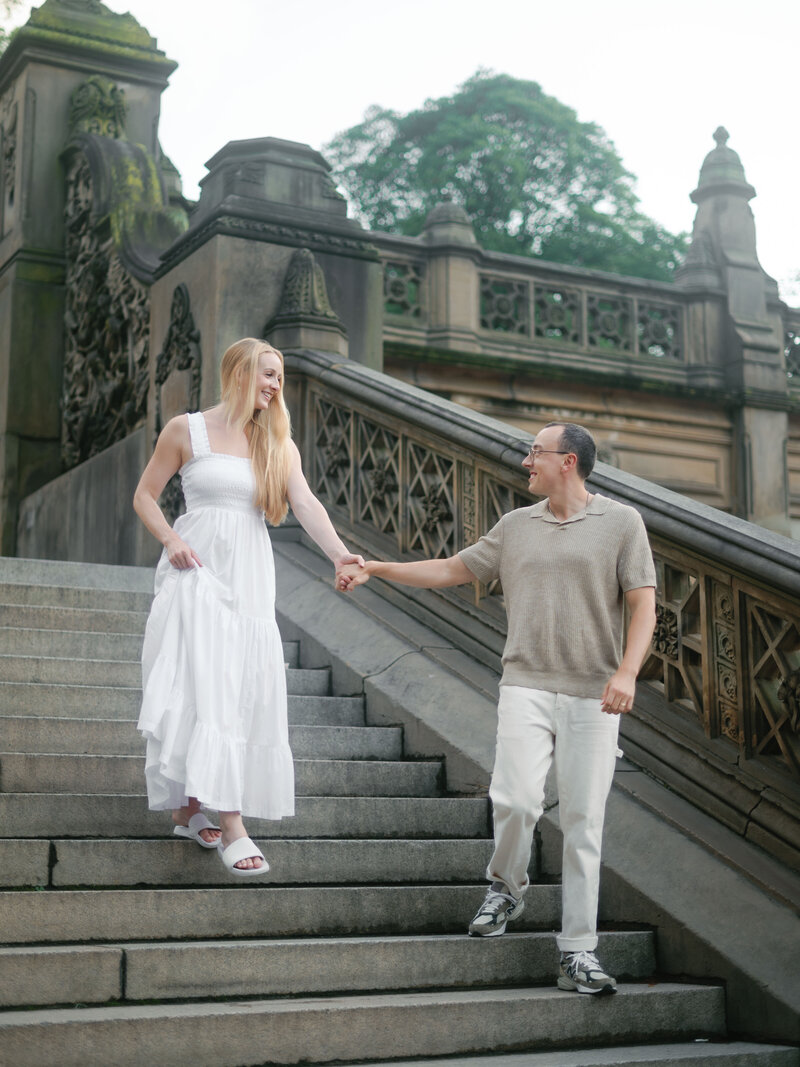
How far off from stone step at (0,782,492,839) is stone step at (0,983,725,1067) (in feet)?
3.11

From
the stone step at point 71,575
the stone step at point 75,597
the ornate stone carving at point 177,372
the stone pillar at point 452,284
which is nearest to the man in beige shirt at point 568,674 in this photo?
the stone step at point 75,597

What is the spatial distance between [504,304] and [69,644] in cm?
1086

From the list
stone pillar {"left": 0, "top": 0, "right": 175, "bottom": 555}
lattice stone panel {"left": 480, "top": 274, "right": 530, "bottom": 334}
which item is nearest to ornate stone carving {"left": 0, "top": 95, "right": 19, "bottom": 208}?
stone pillar {"left": 0, "top": 0, "right": 175, "bottom": 555}

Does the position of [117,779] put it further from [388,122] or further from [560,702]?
[388,122]

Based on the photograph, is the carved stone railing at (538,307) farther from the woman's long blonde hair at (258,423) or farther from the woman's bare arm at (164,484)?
the woman's bare arm at (164,484)

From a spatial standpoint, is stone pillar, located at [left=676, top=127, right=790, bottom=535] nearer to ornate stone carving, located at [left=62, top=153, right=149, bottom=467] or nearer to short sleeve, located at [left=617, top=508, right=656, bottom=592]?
ornate stone carving, located at [left=62, top=153, right=149, bottom=467]

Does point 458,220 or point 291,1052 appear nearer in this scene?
point 291,1052

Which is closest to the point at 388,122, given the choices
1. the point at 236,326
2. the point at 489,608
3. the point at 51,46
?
the point at 51,46

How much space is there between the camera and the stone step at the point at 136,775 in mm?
5094

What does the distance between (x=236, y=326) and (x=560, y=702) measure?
5.01 m

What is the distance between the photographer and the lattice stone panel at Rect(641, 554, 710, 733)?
5.56 m

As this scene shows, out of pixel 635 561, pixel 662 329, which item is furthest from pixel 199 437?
pixel 662 329

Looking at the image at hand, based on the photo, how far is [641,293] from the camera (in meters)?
17.2

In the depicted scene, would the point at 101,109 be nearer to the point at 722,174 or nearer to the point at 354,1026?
the point at 722,174
